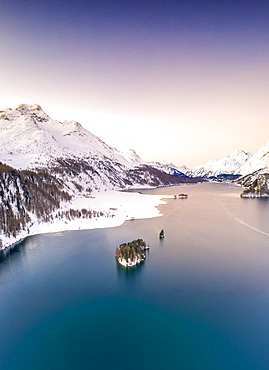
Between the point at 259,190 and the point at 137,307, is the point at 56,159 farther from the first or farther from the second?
the point at 137,307

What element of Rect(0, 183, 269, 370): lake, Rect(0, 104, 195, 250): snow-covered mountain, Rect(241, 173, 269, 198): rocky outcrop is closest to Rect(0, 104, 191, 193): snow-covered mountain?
Rect(0, 104, 195, 250): snow-covered mountain

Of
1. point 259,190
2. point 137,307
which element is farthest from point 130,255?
point 259,190

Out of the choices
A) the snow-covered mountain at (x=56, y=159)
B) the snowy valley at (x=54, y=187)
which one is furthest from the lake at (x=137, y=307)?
the snow-covered mountain at (x=56, y=159)

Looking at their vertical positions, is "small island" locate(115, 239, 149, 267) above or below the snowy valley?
below

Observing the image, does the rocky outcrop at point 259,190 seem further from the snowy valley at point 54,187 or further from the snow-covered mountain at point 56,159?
the snow-covered mountain at point 56,159

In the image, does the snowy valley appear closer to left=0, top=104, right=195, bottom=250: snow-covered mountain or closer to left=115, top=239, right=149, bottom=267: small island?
left=0, top=104, right=195, bottom=250: snow-covered mountain

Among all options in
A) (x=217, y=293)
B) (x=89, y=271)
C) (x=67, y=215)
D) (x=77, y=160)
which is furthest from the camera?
(x=77, y=160)

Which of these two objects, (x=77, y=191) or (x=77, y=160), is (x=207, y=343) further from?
(x=77, y=160)

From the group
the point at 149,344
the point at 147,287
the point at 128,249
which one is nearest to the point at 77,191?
the point at 128,249
